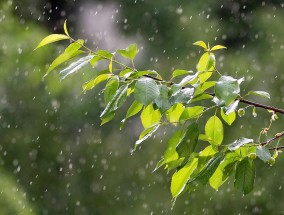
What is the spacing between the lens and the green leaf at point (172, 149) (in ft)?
4.36

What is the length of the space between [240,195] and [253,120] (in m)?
0.61

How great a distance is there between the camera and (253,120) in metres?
5.81

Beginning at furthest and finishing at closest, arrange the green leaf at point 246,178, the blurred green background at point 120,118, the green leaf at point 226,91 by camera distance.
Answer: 1. the blurred green background at point 120,118
2. the green leaf at point 246,178
3. the green leaf at point 226,91

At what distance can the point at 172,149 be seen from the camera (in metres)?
1.33

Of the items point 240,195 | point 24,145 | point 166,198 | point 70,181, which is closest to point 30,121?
point 24,145

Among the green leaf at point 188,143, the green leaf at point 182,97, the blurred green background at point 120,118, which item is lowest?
the blurred green background at point 120,118

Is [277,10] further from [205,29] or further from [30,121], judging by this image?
Answer: [30,121]

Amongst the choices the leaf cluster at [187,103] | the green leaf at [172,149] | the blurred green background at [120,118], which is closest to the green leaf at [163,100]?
the leaf cluster at [187,103]

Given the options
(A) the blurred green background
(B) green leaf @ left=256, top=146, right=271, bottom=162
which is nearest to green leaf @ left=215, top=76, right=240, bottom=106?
(B) green leaf @ left=256, top=146, right=271, bottom=162

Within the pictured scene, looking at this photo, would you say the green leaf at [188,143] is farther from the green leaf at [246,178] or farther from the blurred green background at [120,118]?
the blurred green background at [120,118]

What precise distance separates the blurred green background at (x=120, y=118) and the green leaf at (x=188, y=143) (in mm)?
4140

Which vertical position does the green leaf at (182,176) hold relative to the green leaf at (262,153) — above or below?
below

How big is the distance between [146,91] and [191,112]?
0.15 metres

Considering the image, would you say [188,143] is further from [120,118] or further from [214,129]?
[120,118]
